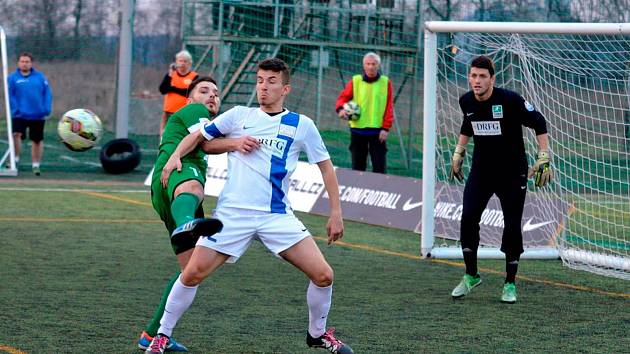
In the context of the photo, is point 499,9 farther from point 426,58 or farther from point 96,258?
point 96,258

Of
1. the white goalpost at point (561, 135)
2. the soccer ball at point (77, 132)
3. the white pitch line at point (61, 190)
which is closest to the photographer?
the white goalpost at point (561, 135)

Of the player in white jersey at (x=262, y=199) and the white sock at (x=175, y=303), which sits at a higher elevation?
the player in white jersey at (x=262, y=199)

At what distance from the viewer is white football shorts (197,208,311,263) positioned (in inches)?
248

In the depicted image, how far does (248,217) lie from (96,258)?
14.7 ft

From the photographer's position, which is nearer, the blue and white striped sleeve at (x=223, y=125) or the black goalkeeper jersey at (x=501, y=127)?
the blue and white striped sleeve at (x=223, y=125)

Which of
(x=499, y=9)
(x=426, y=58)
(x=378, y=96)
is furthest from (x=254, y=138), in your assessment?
(x=499, y=9)

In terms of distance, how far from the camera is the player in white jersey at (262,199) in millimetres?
6316

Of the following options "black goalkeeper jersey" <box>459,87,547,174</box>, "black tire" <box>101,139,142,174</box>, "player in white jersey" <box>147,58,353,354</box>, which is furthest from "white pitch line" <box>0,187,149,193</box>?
"player in white jersey" <box>147,58,353,354</box>

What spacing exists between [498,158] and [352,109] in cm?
606

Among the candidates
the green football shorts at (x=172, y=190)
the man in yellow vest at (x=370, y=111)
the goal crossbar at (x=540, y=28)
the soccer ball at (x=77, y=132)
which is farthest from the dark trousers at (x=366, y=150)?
the green football shorts at (x=172, y=190)

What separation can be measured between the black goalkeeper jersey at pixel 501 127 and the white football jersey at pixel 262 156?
2657 mm

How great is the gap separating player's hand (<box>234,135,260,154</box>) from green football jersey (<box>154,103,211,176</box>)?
0.47 metres

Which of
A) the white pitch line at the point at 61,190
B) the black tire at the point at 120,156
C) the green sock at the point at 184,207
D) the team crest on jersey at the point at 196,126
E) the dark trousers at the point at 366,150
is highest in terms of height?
the team crest on jersey at the point at 196,126

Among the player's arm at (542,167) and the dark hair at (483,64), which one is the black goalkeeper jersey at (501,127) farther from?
the dark hair at (483,64)
